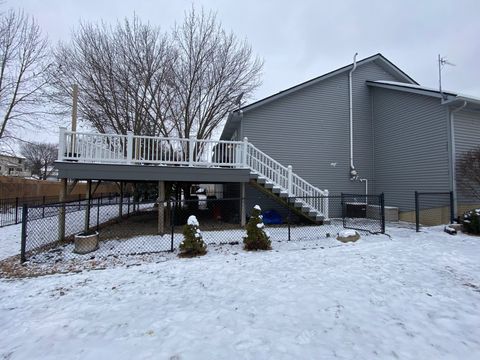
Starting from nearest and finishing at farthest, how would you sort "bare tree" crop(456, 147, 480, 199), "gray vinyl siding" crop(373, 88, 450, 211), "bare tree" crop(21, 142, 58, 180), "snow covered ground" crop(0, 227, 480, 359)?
"snow covered ground" crop(0, 227, 480, 359) → "bare tree" crop(456, 147, 480, 199) → "gray vinyl siding" crop(373, 88, 450, 211) → "bare tree" crop(21, 142, 58, 180)

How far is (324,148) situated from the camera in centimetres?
1204

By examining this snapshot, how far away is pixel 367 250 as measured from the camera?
6109mm

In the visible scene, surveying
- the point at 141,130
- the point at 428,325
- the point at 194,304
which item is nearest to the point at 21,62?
the point at 141,130

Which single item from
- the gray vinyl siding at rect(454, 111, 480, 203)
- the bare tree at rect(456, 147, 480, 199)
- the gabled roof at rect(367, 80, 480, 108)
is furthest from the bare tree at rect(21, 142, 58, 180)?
the bare tree at rect(456, 147, 480, 199)

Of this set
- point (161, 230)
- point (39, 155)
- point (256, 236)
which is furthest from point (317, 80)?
point (39, 155)

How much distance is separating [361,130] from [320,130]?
7.03 ft

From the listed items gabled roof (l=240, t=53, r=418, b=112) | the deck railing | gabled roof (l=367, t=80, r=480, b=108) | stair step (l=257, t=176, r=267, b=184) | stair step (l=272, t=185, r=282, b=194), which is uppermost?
gabled roof (l=240, t=53, r=418, b=112)

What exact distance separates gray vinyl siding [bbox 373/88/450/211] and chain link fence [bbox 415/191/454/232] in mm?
347

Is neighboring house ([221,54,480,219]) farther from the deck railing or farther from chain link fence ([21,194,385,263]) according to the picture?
the deck railing

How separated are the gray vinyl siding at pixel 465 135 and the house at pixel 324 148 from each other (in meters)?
0.04

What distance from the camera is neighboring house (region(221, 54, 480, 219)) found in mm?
10094

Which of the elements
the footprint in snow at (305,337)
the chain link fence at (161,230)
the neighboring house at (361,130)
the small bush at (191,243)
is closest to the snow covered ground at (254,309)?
the footprint in snow at (305,337)

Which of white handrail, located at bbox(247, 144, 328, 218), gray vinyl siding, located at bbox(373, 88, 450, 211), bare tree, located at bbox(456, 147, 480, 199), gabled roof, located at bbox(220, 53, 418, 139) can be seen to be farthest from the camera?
gabled roof, located at bbox(220, 53, 418, 139)

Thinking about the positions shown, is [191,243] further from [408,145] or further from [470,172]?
[408,145]
